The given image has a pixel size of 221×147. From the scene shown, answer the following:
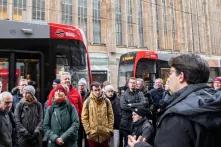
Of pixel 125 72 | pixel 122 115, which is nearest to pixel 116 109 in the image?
pixel 122 115

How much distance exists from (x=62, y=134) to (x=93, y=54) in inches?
970

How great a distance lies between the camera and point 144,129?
5270 millimetres

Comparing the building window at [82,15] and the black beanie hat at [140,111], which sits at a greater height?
the building window at [82,15]

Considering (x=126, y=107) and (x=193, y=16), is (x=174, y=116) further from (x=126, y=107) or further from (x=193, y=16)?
(x=193, y=16)

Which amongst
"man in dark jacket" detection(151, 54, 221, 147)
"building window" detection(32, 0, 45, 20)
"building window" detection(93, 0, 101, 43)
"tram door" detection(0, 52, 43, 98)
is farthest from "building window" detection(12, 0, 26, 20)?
"man in dark jacket" detection(151, 54, 221, 147)

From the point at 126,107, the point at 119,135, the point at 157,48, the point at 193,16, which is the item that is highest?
the point at 193,16

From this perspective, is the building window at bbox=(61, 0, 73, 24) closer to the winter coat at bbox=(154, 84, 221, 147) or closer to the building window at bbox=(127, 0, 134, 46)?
the building window at bbox=(127, 0, 134, 46)

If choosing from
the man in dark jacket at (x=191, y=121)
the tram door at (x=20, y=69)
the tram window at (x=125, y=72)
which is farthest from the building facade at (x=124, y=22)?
the man in dark jacket at (x=191, y=121)

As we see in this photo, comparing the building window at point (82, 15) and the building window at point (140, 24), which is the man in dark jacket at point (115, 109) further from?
the building window at point (140, 24)

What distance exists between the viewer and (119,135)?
805 centimetres

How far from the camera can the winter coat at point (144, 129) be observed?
5.17 m

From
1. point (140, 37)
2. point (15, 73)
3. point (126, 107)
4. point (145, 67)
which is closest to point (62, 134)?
point (126, 107)

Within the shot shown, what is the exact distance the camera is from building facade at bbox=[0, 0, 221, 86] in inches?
1128

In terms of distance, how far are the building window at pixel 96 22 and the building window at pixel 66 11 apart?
2535 millimetres
